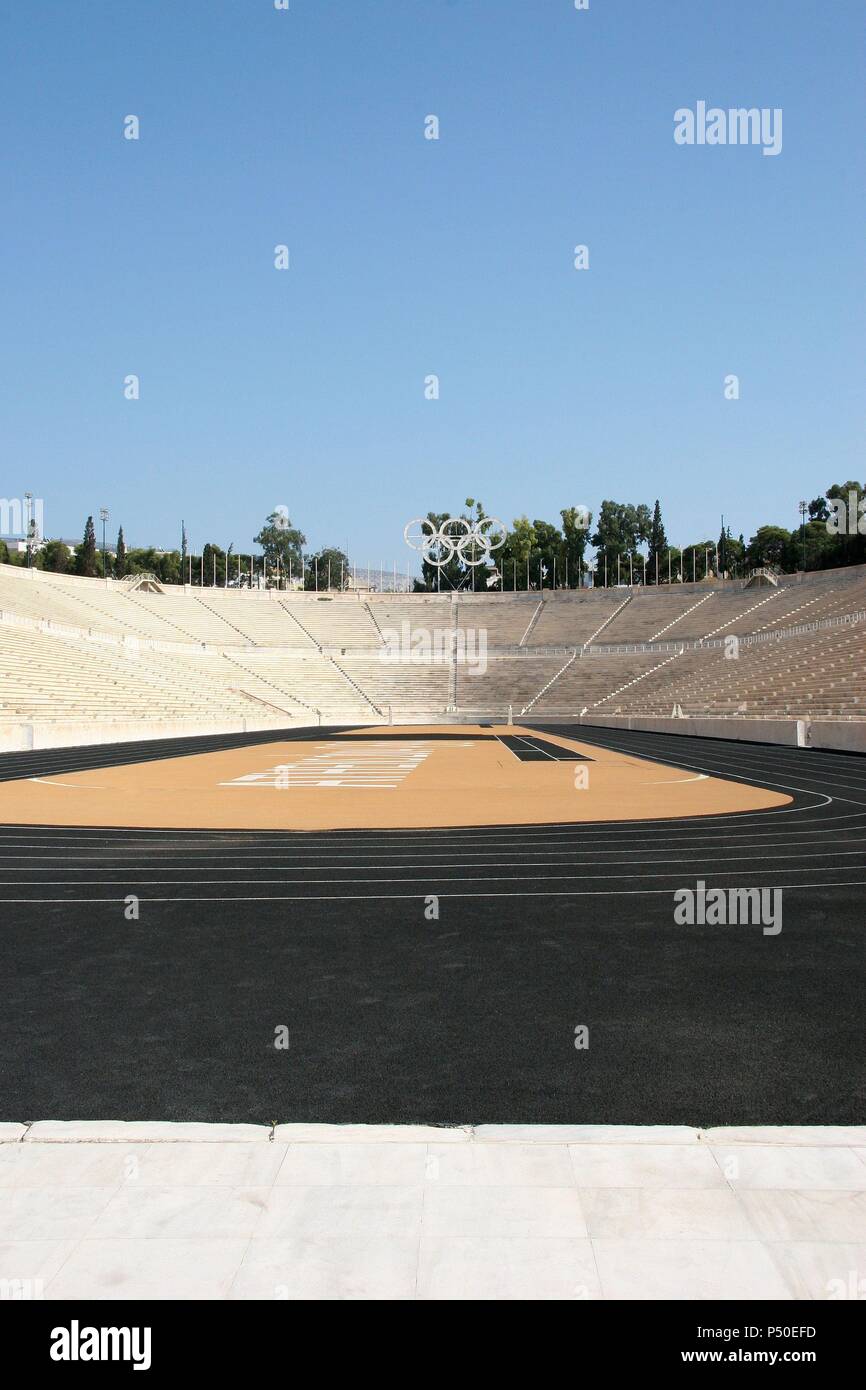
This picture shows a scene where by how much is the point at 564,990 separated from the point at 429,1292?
3.23 m

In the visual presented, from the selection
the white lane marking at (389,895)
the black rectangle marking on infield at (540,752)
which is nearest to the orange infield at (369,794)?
the black rectangle marking on infield at (540,752)

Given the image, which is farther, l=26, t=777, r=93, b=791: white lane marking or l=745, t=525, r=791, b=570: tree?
l=745, t=525, r=791, b=570: tree

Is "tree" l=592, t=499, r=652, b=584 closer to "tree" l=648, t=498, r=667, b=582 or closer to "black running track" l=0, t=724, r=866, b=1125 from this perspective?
"tree" l=648, t=498, r=667, b=582

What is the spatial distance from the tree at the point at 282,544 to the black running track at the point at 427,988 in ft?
542

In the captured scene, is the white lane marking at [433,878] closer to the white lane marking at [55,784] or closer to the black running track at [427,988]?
the black running track at [427,988]

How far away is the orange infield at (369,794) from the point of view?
1520cm

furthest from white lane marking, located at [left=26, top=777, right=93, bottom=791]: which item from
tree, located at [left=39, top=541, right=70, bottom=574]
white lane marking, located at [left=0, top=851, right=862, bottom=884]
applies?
tree, located at [left=39, top=541, right=70, bottom=574]

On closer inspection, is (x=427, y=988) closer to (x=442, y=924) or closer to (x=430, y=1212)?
(x=442, y=924)

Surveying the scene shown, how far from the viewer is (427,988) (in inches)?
237

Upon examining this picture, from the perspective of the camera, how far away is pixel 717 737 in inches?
1660

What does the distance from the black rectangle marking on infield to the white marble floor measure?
2505 centimetres

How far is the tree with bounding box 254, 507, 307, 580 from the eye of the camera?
174 meters

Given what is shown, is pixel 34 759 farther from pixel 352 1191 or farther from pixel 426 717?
pixel 426 717
